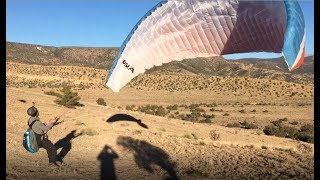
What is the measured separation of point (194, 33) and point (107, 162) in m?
7.51

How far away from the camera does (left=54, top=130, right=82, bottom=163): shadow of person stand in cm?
1556

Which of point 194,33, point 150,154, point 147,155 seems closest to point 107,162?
point 147,155

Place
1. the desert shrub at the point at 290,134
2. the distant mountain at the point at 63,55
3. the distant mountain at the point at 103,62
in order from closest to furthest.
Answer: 1. the desert shrub at the point at 290,134
2. the distant mountain at the point at 103,62
3. the distant mountain at the point at 63,55

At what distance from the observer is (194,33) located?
8992mm

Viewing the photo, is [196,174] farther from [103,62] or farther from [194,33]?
[103,62]

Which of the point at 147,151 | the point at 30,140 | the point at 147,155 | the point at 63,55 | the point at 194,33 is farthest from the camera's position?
the point at 63,55

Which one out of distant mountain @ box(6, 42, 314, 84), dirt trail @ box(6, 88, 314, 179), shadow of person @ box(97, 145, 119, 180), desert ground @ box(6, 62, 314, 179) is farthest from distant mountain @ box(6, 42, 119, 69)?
shadow of person @ box(97, 145, 119, 180)

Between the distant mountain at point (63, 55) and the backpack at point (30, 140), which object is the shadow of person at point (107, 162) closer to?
the backpack at point (30, 140)

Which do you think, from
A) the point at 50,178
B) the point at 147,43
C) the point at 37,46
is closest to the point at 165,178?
the point at 50,178

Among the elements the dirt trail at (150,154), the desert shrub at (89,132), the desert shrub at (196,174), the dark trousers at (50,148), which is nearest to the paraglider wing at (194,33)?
the dark trousers at (50,148)

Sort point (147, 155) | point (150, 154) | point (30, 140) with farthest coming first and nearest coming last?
point (150, 154) < point (147, 155) < point (30, 140)

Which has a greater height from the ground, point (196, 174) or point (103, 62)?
point (103, 62)

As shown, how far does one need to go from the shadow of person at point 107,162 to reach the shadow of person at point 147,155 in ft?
2.59

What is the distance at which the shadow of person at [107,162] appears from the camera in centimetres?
1318
